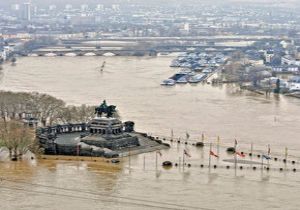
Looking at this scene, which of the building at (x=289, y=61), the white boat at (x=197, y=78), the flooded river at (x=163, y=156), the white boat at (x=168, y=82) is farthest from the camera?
the building at (x=289, y=61)

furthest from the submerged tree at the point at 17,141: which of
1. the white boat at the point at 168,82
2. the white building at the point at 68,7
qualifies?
the white building at the point at 68,7

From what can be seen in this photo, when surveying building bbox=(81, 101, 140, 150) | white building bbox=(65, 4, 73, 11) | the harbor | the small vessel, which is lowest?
white building bbox=(65, 4, 73, 11)

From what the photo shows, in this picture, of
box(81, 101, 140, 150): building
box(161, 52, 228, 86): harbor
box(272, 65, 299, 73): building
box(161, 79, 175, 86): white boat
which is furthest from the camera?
box(272, 65, 299, 73): building

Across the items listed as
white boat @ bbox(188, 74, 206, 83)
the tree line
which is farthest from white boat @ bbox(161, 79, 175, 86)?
the tree line

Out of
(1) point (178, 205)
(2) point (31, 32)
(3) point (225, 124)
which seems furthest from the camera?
(2) point (31, 32)

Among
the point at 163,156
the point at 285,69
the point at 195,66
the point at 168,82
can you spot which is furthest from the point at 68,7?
the point at 163,156

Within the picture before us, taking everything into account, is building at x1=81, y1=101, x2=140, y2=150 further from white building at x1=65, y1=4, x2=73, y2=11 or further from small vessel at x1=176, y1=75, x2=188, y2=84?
white building at x1=65, y1=4, x2=73, y2=11

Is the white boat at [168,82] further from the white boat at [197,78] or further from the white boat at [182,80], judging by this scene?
the white boat at [197,78]

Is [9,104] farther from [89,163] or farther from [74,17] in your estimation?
[74,17]

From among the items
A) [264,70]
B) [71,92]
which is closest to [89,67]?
[264,70]
